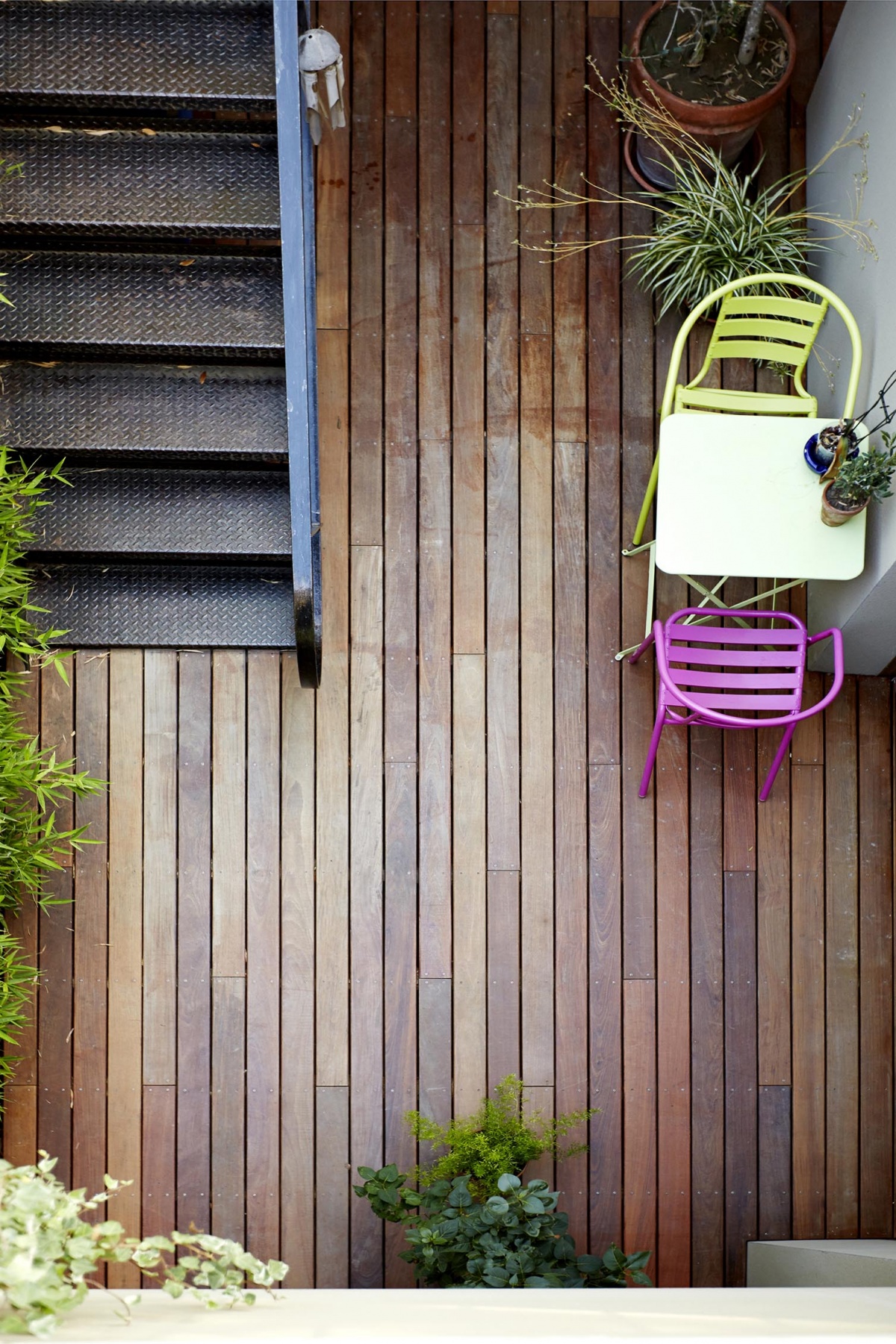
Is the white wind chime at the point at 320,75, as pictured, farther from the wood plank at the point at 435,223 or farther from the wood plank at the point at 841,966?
the wood plank at the point at 841,966

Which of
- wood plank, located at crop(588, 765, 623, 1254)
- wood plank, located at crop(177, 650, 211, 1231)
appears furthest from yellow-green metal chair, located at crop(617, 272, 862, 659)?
wood plank, located at crop(177, 650, 211, 1231)

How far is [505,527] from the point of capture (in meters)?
3.52

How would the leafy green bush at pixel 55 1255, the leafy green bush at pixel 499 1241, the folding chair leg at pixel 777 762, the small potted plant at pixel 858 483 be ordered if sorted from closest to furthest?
1. the leafy green bush at pixel 55 1255
2. the leafy green bush at pixel 499 1241
3. the small potted plant at pixel 858 483
4. the folding chair leg at pixel 777 762

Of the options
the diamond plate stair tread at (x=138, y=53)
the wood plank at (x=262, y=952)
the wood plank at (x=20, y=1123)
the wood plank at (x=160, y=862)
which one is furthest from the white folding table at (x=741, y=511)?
the wood plank at (x=20, y=1123)

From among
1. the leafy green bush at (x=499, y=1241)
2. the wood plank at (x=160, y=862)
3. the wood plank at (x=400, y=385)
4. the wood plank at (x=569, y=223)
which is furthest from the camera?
the wood plank at (x=569, y=223)

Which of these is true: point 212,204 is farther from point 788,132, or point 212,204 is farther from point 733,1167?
point 733,1167

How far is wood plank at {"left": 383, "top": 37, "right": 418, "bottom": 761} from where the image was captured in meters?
3.48

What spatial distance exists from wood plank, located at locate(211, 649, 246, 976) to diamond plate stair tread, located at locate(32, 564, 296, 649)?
0.46 ft

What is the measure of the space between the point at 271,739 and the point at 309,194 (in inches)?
66.9

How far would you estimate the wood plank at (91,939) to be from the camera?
3322mm

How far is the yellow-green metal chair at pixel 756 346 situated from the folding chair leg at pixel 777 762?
0.50 meters

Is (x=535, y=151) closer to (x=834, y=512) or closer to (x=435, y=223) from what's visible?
(x=435, y=223)

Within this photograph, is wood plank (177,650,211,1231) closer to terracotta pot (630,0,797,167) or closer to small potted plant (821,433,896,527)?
small potted plant (821,433,896,527)

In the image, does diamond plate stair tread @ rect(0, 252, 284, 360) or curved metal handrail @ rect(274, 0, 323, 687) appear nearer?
curved metal handrail @ rect(274, 0, 323, 687)
